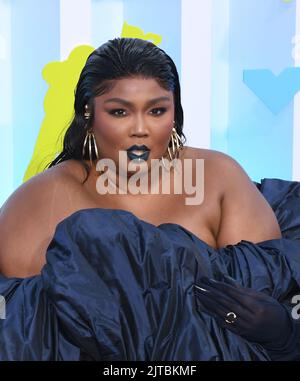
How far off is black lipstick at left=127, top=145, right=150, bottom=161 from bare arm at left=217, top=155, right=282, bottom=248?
165 millimetres

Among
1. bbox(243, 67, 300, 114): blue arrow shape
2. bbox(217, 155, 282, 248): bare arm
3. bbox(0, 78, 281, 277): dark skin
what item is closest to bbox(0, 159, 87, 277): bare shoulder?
bbox(0, 78, 281, 277): dark skin

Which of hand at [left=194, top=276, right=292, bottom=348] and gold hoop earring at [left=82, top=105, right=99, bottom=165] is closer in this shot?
hand at [left=194, top=276, right=292, bottom=348]

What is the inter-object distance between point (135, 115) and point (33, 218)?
0.85ft

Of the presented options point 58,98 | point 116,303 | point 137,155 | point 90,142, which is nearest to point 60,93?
point 58,98

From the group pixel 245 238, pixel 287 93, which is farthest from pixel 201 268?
pixel 287 93

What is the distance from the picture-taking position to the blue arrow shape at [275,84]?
1895 mm

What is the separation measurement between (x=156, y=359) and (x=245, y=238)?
341 millimetres

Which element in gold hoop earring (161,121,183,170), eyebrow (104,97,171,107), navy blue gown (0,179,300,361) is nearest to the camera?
navy blue gown (0,179,300,361)

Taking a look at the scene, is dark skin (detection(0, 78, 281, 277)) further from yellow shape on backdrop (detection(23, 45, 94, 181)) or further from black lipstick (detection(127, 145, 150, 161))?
yellow shape on backdrop (detection(23, 45, 94, 181))

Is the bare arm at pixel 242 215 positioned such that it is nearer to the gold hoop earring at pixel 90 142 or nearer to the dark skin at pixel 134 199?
the dark skin at pixel 134 199

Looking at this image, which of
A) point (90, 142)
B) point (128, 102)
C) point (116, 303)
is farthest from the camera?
point (90, 142)

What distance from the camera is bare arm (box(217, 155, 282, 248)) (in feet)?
4.28

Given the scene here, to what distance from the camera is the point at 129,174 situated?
132 centimetres

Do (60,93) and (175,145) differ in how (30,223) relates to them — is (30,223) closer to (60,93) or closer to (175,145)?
(175,145)
